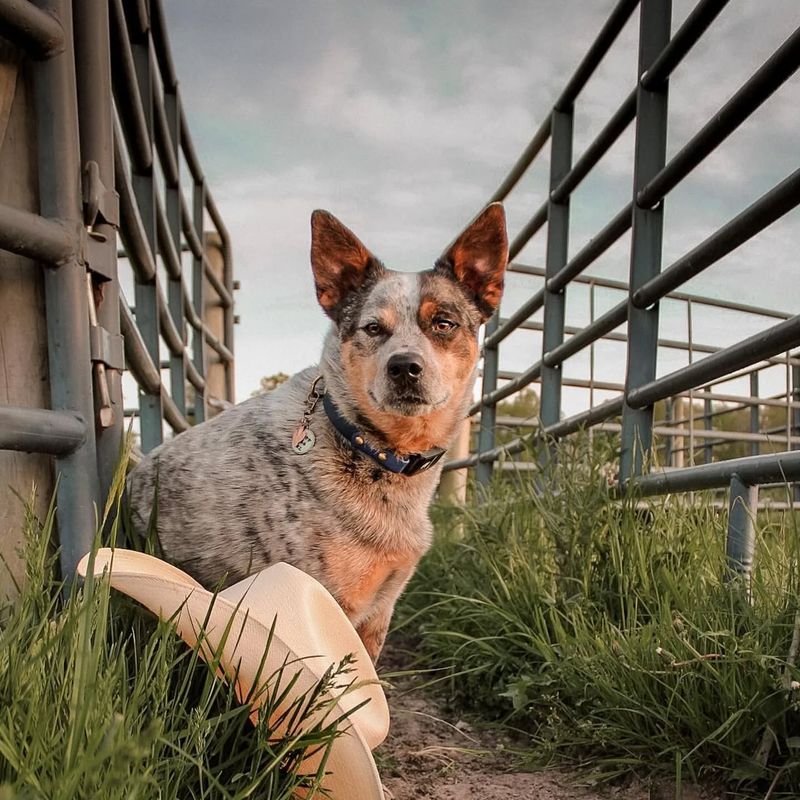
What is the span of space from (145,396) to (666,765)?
2509mm

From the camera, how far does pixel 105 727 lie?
104 centimetres

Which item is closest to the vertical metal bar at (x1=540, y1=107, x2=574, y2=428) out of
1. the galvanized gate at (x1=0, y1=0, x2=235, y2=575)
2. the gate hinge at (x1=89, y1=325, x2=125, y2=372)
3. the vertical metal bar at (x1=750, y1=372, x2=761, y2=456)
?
the galvanized gate at (x1=0, y1=0, x2=235, y2=575)

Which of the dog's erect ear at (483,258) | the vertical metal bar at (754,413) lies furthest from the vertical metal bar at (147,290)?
the vertical metal bar at (754,413)

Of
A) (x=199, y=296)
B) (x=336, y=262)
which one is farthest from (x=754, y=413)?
(x=336, y=262)

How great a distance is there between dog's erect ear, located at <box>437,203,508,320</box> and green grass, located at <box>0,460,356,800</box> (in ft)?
6.00

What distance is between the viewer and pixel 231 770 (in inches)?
54.1

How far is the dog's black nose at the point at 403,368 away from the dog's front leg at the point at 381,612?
1.97ft

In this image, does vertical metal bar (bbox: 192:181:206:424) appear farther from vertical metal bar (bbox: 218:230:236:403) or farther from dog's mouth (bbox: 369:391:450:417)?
dog's mouth (bbox: 369:391:450:417)

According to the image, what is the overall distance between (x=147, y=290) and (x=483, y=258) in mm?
1453

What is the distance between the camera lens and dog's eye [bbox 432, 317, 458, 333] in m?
2.83

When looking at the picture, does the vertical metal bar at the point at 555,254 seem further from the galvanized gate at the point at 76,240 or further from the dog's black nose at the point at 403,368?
the galvanized gate at the point at 76,240

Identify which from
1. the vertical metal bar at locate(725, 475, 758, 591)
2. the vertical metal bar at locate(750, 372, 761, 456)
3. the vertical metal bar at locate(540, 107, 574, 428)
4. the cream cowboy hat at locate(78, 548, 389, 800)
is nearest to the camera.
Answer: the cream cowboy hat at locate(78, 548, 389, 800)

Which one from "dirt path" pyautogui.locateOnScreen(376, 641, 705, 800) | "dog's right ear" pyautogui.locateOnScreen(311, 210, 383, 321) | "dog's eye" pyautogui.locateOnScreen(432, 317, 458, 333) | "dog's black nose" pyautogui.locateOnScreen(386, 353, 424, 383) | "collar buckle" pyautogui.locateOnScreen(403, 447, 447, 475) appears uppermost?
"dog's right ear" pyautogui.locateOnScreen(311, 210, 383, 321)

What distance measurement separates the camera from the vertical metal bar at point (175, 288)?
4.44m
